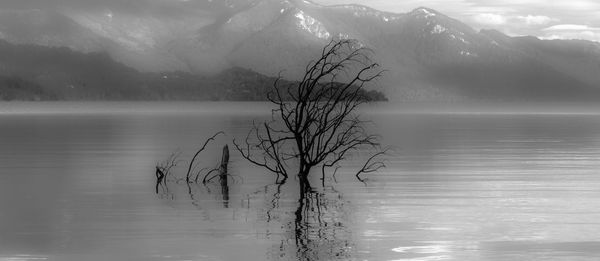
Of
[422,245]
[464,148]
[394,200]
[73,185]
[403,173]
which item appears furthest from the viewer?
[464,148]

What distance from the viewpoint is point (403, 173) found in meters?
42.5

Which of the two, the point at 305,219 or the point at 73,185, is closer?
the point at 305,219

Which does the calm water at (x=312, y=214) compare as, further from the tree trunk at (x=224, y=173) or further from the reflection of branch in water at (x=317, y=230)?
the tree trunk at (x=224, y=173)

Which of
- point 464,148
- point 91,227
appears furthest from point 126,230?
point 464,148

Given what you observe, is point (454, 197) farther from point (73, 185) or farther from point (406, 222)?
point (73, 185)

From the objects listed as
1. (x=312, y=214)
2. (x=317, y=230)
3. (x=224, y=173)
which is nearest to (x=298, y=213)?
(x=312, y=214)

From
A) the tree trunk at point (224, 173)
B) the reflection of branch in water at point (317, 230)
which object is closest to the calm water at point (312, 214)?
the reflection of branch in water at point (317, 230)

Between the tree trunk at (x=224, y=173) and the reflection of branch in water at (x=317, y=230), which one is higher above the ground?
the tree trunk at (x=224, y=173)

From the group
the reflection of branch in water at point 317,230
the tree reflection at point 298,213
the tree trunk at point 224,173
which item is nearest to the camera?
the reflection of branch in water at point 317,230

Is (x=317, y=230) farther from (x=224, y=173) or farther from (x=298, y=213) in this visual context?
(x=224, y=173)

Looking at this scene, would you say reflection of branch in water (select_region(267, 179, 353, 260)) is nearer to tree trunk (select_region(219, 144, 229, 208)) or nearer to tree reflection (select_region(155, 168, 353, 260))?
tree reflection (select_region(155, 168, 353, 260))

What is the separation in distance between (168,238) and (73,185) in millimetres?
15410

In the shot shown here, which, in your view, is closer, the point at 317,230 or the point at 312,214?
the point at 317,230

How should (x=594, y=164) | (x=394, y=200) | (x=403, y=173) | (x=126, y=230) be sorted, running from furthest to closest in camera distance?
(x=594, y=164), (x=403, y=173), (x=394, y=200), (x=126, y=230)
